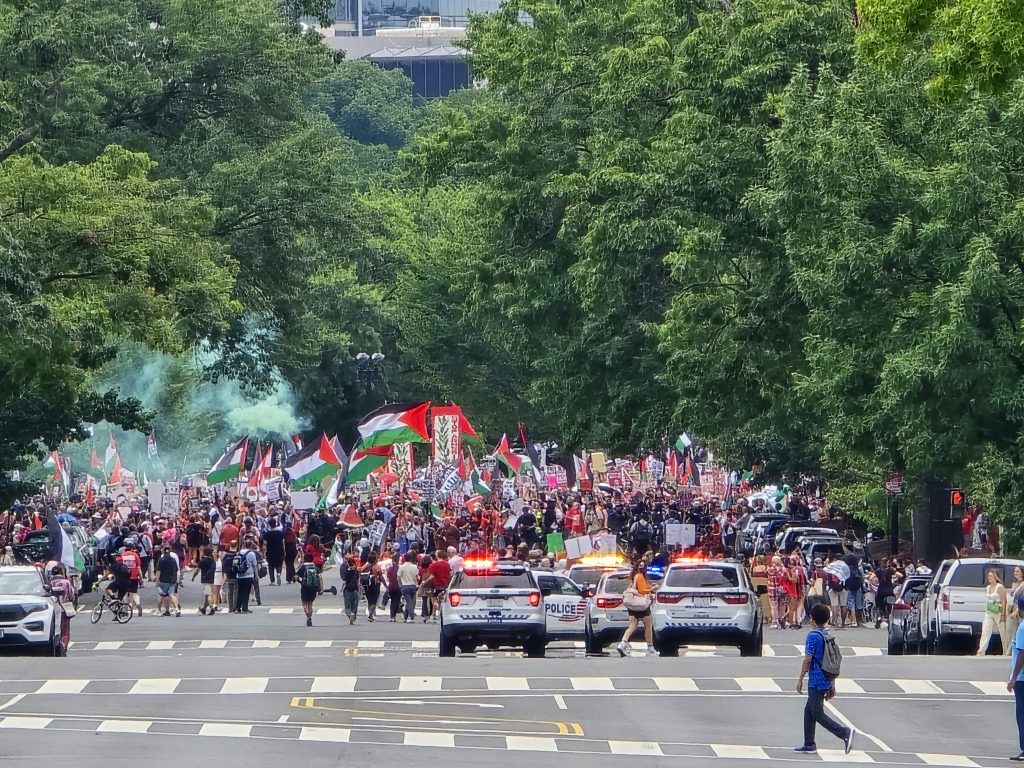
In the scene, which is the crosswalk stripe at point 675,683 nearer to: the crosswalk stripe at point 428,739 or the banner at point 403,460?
the crosswalk stripe at point 428,739

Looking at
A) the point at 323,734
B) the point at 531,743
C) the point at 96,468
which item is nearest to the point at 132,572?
the point at 323,734

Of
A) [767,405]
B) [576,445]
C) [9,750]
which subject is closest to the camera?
[9,750]

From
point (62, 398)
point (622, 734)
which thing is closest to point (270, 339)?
point (62, 398)

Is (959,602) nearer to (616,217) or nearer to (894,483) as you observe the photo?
(894,483)

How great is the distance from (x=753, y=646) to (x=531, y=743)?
11.4 metres

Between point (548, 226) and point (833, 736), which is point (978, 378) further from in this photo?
point (548, 226)

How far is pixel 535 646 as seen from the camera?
30.9m

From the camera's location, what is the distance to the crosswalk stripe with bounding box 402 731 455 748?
63.3 feet

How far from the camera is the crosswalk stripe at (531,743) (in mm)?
18938

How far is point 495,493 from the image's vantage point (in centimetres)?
7419

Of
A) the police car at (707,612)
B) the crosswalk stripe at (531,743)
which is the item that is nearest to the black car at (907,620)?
the police car at (707,612)

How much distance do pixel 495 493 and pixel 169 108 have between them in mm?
25728

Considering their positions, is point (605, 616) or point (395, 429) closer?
point (605, 616)

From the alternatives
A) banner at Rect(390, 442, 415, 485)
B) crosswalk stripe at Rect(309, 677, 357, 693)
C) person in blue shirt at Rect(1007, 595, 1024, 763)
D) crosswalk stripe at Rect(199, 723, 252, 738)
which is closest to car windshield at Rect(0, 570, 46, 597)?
crosswalk stripe at Rect(309, 677, 357, 693)
